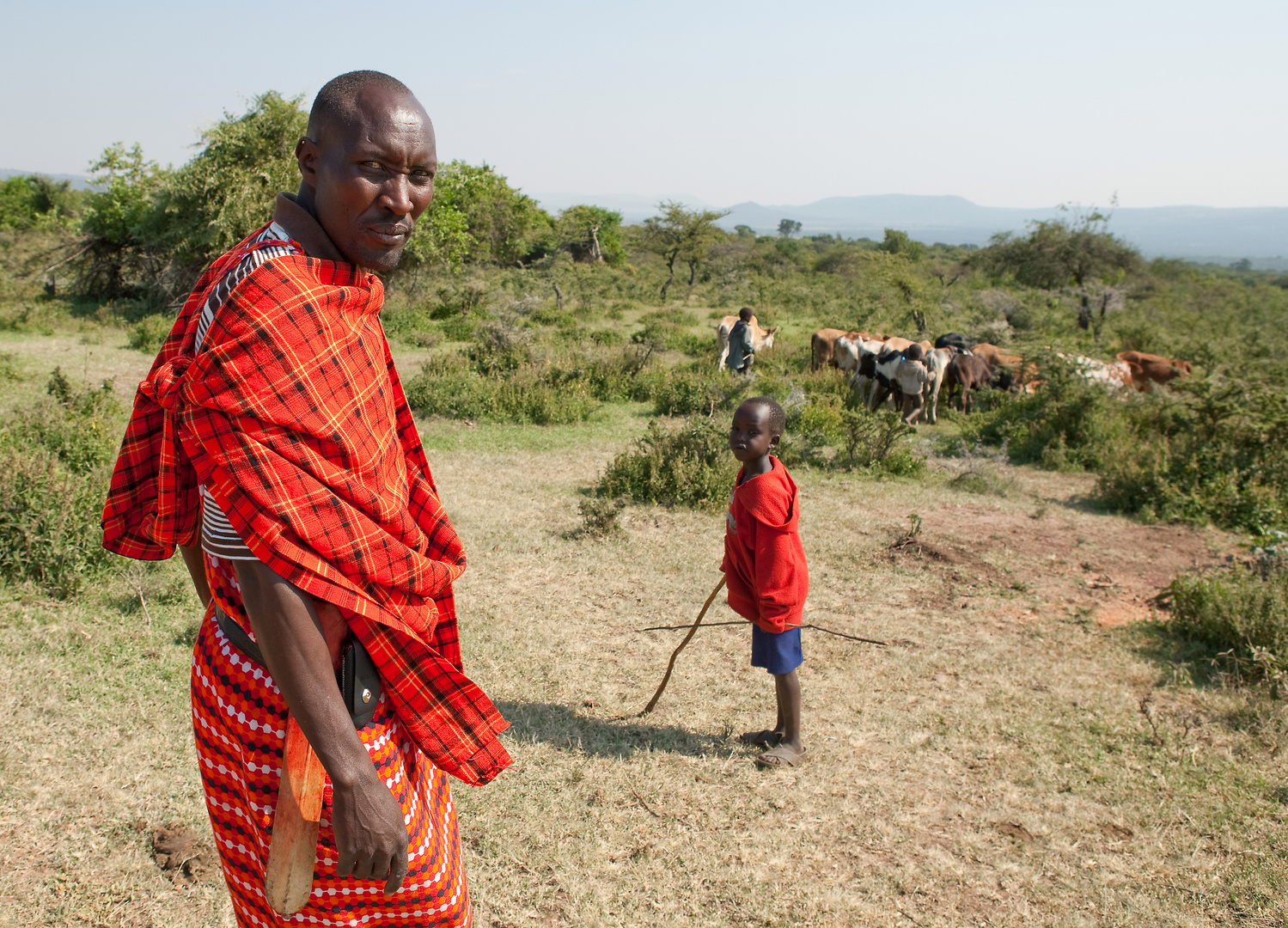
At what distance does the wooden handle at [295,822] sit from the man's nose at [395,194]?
73cm

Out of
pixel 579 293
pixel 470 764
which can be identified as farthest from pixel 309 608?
pixel 579 293

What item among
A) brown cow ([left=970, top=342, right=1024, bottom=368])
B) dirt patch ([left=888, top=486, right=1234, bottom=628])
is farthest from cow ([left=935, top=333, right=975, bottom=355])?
dirt patch ([left=888, top=486, right=1234, bottom=628])

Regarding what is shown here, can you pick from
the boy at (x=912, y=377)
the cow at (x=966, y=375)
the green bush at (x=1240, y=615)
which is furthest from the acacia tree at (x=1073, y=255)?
the green bush at (x=1240, y=615)

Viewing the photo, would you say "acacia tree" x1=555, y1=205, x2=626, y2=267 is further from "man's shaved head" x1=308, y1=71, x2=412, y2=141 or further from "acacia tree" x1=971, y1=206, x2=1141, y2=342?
"man's shaved head" x1=308, y1=71, x2=412, y2=141

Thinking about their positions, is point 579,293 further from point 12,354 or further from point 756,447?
point 756,447

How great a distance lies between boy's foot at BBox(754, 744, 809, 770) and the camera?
3129 millimetres

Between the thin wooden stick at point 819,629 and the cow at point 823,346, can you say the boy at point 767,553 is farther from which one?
the cow at point 823,346

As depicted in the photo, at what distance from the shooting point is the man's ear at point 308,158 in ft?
3.75

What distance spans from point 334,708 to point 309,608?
137 mm

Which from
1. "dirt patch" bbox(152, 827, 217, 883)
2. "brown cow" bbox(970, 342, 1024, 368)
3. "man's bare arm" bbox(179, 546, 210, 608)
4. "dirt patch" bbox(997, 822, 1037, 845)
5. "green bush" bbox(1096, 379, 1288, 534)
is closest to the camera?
"man's bare arm" bbox(179, 546, 210, 608)

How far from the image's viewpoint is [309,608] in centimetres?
103

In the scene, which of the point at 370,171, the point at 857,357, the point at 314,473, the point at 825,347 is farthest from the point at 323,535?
the point at 825,347

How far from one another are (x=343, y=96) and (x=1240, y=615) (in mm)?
4700

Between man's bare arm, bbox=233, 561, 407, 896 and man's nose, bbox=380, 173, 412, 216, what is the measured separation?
53 cm
